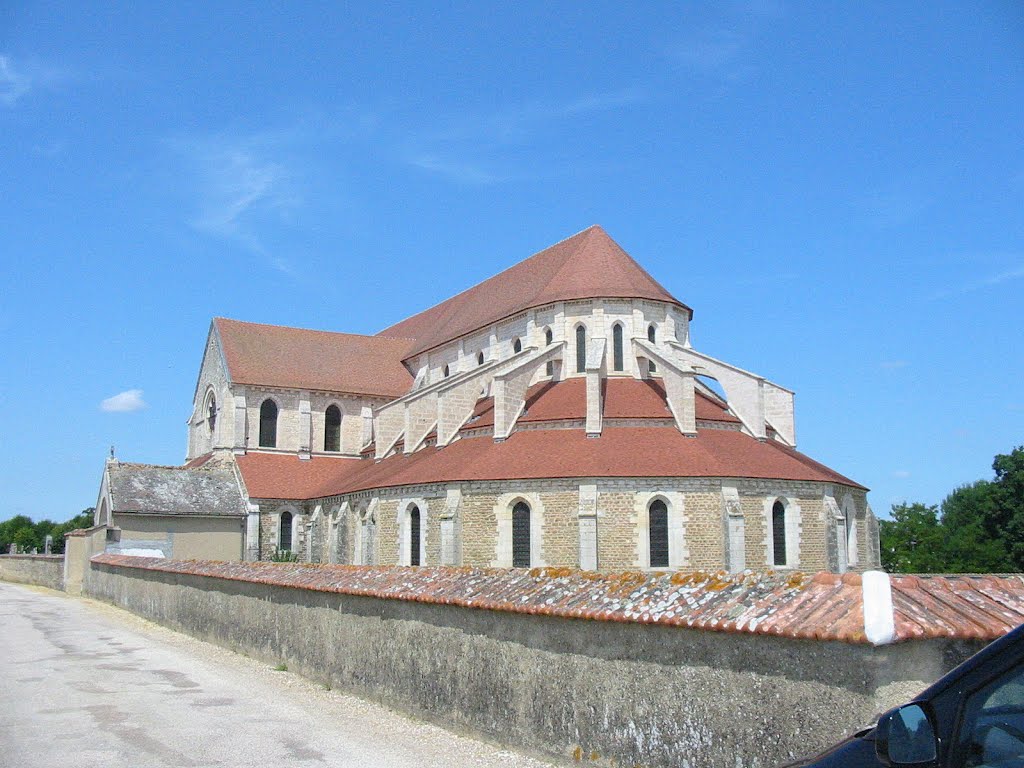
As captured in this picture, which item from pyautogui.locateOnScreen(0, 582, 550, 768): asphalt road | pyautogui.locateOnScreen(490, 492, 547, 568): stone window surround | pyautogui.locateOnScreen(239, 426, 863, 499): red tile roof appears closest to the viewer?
pyautogui.locateOnScreen(0, 582, 550, 768): asphalt road

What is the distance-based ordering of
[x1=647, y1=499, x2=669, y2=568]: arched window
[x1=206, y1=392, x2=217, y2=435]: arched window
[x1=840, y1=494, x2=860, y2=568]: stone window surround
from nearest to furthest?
1. [x1=647, y1=499, x2=669, y2=568]: arched window
2. [x1=840, y1=494, x2=860, y2=568]: stone window surround
3. [x1=206, y1=392, x2=217, y2=435]: arched window

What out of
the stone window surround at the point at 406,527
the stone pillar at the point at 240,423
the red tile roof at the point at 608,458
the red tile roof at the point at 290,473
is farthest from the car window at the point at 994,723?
the stone pillar at the point at 240,423

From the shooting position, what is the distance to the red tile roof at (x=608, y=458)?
97.9 feet

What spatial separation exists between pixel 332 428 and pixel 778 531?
23.7 m

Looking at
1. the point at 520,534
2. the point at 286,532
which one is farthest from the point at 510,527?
the point at 286,532

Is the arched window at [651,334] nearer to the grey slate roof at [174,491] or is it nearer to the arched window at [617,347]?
the arched window at [617,347]

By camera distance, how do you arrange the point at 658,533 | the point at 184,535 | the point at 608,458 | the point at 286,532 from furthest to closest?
the point at 286,532 → the point at 184,535 → the point at 608,458 → the point at 658,533

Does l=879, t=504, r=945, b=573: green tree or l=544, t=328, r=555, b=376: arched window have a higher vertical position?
l=544, t=328, r=555, b=376: arched window

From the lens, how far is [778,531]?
3056cm

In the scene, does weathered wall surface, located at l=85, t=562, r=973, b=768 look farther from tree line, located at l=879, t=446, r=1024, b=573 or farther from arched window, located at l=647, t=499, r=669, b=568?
tree line, located at l=879, t=446, r=1024, b=573

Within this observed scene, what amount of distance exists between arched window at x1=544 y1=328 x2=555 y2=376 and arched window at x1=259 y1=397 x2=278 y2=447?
14.3m

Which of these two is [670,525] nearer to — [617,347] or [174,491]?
[617,347]

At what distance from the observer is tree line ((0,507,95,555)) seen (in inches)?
4035

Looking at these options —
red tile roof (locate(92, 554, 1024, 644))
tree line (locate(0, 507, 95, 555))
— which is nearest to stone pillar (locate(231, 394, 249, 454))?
red tile roof (locate(92, 554, 1024, 644))
